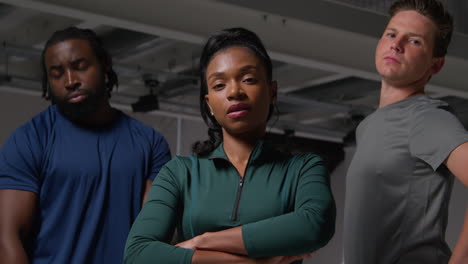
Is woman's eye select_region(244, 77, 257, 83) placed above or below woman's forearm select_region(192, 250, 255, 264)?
above

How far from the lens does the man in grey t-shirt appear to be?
4.54 ft

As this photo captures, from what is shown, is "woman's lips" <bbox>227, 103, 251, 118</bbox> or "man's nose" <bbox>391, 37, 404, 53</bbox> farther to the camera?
"man's nose" <bbox>391, 37, 404, 53</bbox>

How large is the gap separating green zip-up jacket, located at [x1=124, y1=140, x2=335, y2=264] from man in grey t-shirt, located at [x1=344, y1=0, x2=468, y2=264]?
0.25m

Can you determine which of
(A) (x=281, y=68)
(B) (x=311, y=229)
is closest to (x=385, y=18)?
(A) (x=281, y=68)

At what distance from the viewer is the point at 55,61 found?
1550 millimetres

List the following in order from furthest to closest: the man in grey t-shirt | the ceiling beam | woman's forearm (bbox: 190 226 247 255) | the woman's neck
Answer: the ceiling beam < the man in grey t-shirt < the woman's neck < woman's forearm (bbox: 190 226 247 255)

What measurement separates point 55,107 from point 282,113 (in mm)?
7427

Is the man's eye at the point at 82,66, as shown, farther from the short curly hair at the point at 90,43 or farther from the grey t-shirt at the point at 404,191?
the grey t-shirt at the point at 404,191

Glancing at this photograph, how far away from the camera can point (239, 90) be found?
119 centimetres

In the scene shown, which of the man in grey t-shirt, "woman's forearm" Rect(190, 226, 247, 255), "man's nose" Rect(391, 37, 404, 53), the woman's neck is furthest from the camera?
"man's nose" Rect(391, 37, 404, 53)

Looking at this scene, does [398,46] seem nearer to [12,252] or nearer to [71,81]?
[71,81]

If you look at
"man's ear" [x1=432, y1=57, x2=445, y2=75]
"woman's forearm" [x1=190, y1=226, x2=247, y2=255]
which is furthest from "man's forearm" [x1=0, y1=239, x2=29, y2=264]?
"man's ear" [x1=432, y1=57, x2=445, y2=75]

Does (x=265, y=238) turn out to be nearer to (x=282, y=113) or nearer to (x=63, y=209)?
(x=63, y=209)

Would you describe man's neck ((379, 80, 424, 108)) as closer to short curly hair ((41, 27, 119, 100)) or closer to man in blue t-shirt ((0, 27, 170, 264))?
man in blue t-shirt ((0, 27, 170, 264))
